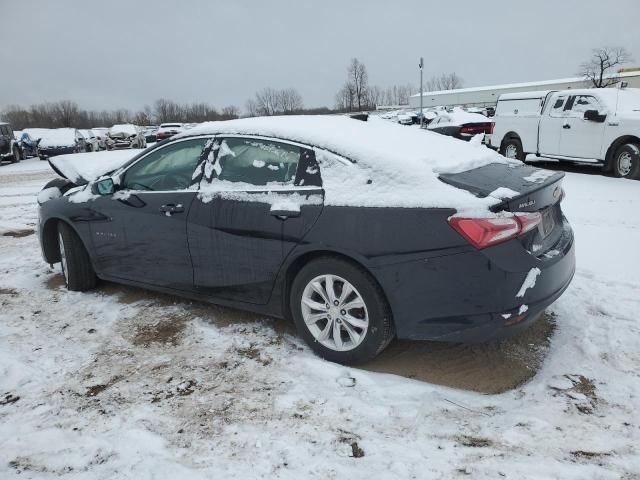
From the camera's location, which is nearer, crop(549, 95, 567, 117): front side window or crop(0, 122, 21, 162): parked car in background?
crop(549, 95, 567, 117): front side window

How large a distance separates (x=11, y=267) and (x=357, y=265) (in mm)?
4580

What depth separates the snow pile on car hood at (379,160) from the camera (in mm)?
2756

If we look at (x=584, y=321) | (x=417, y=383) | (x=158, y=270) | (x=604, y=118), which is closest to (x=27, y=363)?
(x=158, y=270)

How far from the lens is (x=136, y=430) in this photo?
2578mm

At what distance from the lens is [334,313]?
10.1 ft

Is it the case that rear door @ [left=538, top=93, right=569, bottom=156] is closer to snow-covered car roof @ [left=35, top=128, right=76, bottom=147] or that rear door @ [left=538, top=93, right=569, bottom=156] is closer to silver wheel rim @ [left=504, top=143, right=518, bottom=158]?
silver wheel rim @ [left=504, top=143, right=518, bottom=158]

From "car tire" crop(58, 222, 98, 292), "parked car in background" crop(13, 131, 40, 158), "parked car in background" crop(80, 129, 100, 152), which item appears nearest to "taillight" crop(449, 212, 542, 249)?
"car tire" crop(58, 222, 98, 292)

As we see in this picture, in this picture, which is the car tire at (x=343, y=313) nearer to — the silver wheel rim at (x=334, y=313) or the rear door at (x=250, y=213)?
the silver wheel rim at (x=334, y=313)

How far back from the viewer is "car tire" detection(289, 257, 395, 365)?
115 inches

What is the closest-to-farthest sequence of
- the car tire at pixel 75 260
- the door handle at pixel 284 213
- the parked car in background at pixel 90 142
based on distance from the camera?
the door handle at pixel 284 213
the car tire at pixel 75 260
the parked car in background at pixel 90 142

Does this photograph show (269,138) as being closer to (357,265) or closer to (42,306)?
(357,265)

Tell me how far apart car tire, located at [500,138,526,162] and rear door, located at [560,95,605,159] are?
136cm

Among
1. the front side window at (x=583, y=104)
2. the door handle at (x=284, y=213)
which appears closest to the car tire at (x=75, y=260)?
the door handle at (x=284, y=213)

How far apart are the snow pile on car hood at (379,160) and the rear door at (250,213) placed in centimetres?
10
